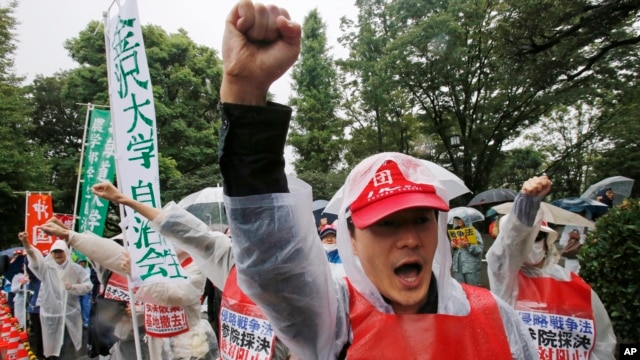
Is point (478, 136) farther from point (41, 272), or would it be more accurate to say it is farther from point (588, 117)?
point (41, 272)

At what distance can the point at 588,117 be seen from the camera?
66.6ft

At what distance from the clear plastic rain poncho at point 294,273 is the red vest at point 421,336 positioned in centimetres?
4

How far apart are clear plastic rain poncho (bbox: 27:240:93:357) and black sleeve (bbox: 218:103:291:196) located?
6506 mm

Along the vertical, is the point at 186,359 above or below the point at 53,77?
below

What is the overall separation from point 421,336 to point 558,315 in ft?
7.36

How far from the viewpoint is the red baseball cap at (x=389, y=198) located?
1.37m

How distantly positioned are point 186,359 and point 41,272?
12.1 feet

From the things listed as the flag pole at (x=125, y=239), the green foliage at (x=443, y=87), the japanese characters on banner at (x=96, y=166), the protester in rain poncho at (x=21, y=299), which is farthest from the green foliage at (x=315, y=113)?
the flag pole at (x=125, y=239)

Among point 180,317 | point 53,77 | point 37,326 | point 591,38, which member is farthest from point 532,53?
point 53,77

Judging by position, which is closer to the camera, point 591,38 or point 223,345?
point 223,345

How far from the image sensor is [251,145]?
1006 millimetres

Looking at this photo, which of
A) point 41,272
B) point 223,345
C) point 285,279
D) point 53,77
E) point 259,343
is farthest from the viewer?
point 53,77

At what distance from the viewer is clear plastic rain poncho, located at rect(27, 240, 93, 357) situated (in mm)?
6344

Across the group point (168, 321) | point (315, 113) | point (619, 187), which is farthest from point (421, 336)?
point (315, 113)
